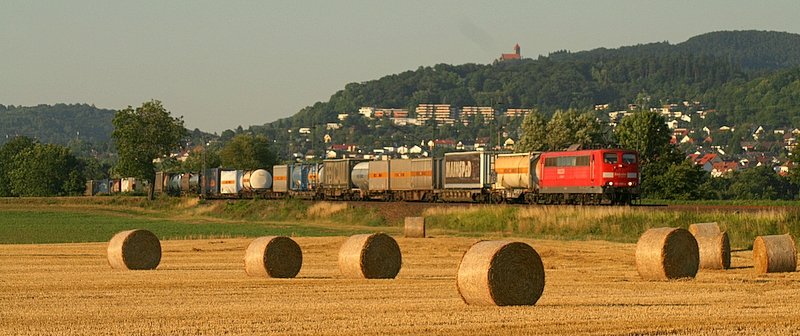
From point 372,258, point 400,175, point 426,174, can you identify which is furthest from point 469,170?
point 372,258

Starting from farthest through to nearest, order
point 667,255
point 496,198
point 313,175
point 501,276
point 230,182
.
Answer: point 230,182
point 313,175
point 496,198
point 667,255
point 501,276

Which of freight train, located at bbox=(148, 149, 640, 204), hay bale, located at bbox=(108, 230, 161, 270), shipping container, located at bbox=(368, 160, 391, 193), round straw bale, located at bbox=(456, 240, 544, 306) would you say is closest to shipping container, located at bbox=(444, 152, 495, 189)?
freight train, located at bbox=(148, 149, 640, 204)

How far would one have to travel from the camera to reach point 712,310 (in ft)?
80.5

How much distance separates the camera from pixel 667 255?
→ 31750 millimetres

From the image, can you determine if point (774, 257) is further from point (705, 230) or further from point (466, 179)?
point (466, 179)

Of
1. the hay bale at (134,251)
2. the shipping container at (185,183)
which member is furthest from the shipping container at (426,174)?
the shipping container at (185,183)

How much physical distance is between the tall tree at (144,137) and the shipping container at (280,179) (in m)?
34.8

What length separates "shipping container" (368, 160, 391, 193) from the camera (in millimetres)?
100750

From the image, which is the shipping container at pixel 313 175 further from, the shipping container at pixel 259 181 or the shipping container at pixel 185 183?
the shipping container at pixel 185 183

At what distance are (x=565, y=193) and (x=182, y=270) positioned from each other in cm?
4044

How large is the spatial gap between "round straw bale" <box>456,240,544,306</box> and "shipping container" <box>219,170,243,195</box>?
113 m

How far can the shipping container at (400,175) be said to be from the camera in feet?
321

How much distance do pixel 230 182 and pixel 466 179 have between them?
5527cm

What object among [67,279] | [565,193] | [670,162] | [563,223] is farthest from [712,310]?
[670,162]
